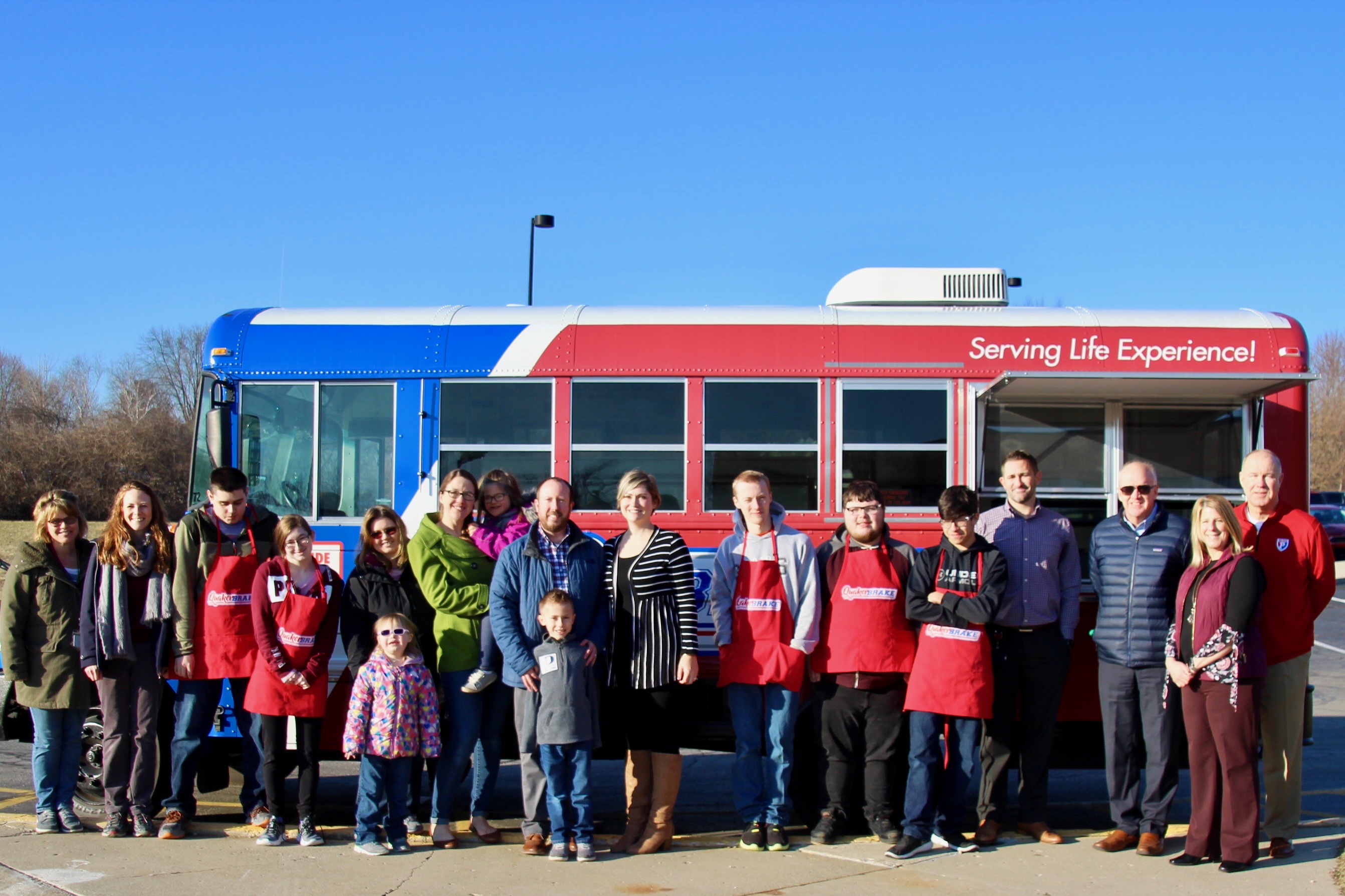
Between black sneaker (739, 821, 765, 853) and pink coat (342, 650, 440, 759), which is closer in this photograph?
pink coat (342, 650, 440, 759)

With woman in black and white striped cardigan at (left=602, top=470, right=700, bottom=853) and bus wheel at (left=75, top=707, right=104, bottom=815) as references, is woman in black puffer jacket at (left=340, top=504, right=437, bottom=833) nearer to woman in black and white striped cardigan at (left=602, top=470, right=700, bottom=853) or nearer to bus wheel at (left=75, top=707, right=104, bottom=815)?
woman in black and white striped cardigan at (left=602, top=470, right=700, bottom=853)

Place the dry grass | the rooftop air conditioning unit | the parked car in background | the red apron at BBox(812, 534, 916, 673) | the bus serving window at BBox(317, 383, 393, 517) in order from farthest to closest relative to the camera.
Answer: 1. the parked car in background
2. the dry grass
3. the rooftop air conditioning unit
4. the bus serving window at BBox(317, 383, 393, 517)
5. the red apron at BBox(812, 534, 916, 673)

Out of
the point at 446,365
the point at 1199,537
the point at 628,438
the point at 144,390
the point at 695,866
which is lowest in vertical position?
the point at 695,866

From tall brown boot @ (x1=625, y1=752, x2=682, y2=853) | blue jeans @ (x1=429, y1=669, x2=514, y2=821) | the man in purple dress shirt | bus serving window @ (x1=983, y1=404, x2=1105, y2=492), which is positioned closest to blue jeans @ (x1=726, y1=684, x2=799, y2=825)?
tall brown boot @ (x1=625, y1=752, x2=682, y2=853)

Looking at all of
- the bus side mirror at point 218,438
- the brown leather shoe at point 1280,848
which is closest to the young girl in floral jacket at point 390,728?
the bus side mirror at point 218,438

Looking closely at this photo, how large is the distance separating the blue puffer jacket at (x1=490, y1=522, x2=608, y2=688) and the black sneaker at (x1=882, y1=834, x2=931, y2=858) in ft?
5.78

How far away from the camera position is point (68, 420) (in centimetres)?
5206

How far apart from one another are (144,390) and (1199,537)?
189 ft

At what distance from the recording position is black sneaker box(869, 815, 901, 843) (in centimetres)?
575

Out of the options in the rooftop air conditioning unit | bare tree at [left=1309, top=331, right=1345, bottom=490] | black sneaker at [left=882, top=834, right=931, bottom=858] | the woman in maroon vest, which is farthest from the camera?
bare tree at [left=1309, top=331, right=1345, bottom=490]

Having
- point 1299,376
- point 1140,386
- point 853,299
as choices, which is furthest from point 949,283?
point 1299,376

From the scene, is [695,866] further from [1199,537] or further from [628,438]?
[1199,537]

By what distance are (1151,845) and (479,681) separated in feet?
11.3

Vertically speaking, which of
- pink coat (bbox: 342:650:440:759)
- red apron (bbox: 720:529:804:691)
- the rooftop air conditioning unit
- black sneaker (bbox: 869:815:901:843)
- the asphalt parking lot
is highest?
the rooftop air conditioning unit
